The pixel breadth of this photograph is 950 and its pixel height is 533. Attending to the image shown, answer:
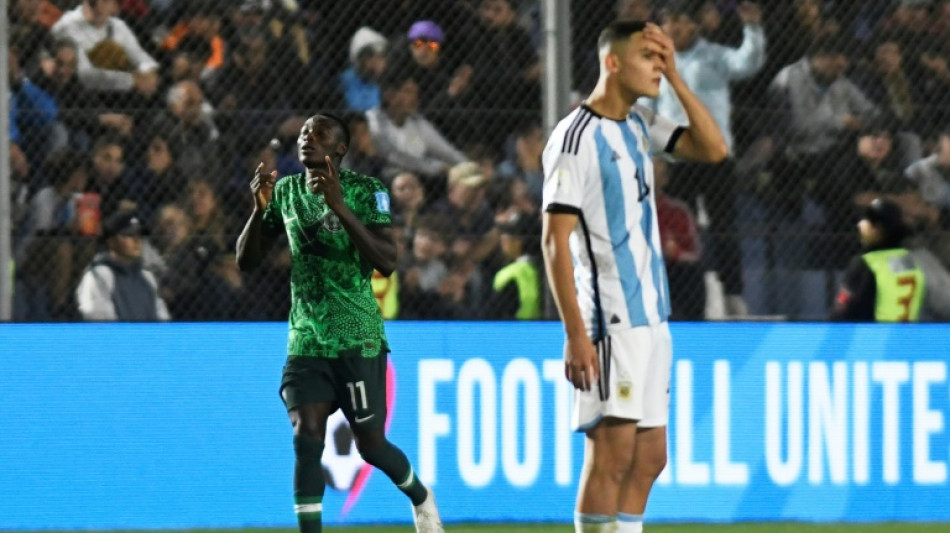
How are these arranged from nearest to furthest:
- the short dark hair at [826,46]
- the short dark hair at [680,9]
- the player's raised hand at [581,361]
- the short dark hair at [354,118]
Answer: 1. the player's raised hand at [581,361]
2. the short dark hair at [354,118]
3. the short dark hair at [826,46]
4. the short dark hair at [680,9]

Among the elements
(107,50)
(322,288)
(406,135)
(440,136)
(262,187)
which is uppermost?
(262,187)

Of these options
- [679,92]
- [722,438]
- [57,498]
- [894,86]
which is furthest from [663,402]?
[894,86]

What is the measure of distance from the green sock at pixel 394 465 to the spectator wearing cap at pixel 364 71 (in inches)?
124

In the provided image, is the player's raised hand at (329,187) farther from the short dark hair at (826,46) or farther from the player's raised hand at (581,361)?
the short dark hair at (826,46)

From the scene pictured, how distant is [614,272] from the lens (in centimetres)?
535

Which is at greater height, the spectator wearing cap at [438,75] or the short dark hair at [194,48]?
the spectator wearing cap at [438,75]

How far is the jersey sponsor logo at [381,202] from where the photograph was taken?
21.6 feet

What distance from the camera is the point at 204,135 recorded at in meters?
9.38

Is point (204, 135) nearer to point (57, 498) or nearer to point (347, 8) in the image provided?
point (347, 8)

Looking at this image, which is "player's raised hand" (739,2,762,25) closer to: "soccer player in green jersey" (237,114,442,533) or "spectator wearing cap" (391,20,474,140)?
"spectator wearing cap" (391,20,474,140)

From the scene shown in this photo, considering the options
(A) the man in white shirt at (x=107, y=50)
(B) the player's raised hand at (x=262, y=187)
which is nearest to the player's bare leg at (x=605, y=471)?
(B) the player's raised hand at (x=262, y=187)

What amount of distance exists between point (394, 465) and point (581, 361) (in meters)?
1.85

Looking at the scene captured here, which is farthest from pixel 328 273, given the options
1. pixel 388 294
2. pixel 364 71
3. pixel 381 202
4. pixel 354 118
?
pixel 364 71

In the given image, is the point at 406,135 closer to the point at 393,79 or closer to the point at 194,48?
the point at 393,79
